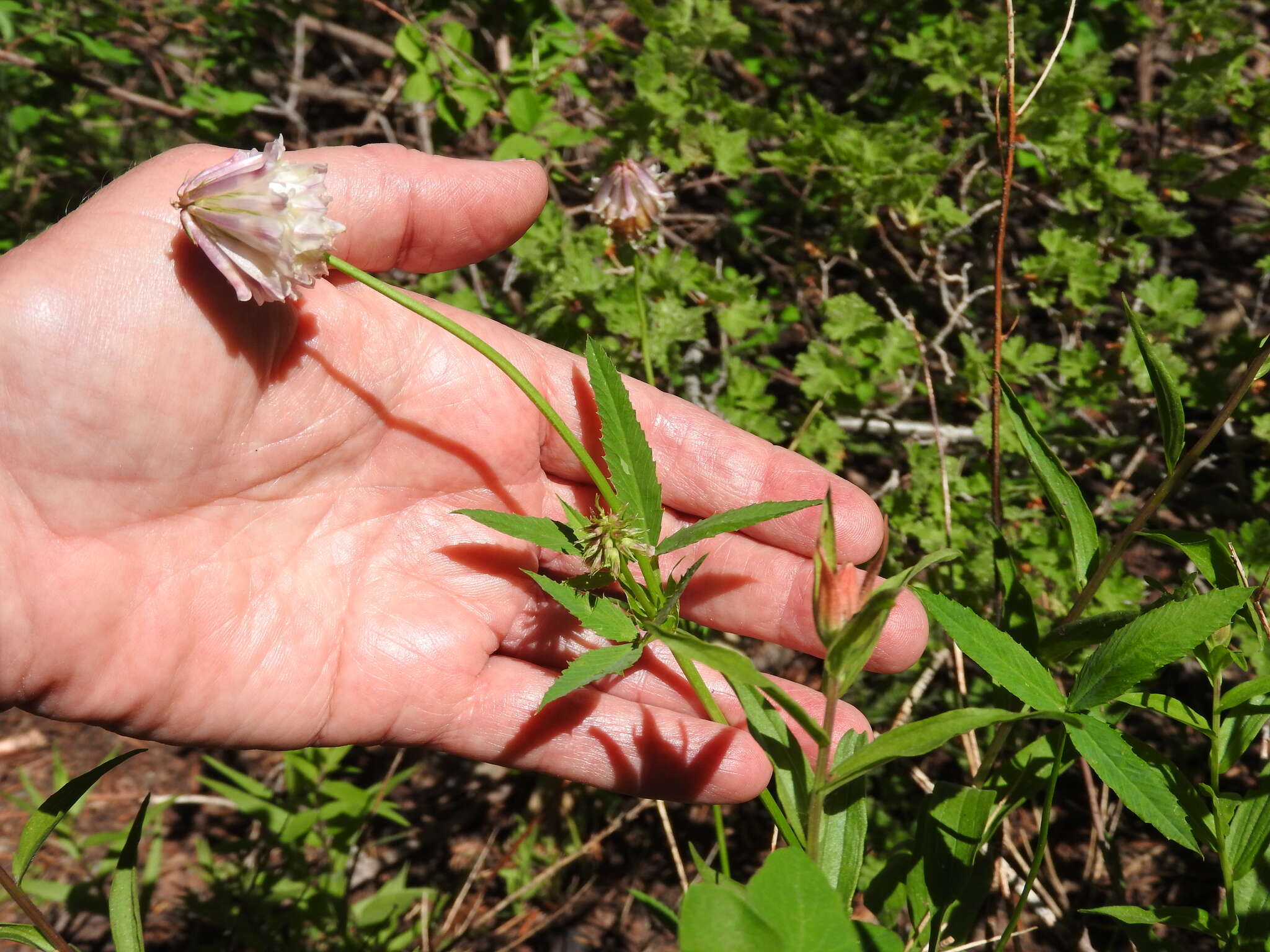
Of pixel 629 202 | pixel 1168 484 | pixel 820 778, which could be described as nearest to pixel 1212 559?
pixel 1168 484

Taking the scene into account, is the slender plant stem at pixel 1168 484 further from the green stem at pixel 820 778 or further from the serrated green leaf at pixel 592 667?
the serrated green leaf at pixel 592 667

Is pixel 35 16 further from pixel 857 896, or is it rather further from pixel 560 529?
pixel 857 896

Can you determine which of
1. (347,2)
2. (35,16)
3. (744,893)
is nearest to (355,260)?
(744,893)

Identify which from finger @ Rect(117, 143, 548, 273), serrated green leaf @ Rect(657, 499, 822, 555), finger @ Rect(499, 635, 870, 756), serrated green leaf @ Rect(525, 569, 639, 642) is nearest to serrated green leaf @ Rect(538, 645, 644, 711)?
serrated green leaf @ Rect(525, 569, 639, 642)

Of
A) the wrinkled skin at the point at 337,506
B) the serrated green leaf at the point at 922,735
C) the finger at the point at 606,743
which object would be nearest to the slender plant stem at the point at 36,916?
the wrinkled skin at the point at 337,506

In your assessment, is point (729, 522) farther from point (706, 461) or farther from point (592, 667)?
point (706, 461)

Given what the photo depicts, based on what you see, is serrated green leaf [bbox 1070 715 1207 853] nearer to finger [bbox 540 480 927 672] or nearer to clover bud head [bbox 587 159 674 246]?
finger [bbox 540 480 927 672]
